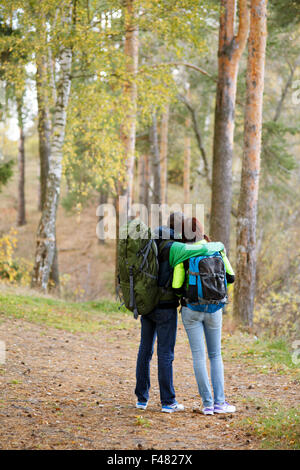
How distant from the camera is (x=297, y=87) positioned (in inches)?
640

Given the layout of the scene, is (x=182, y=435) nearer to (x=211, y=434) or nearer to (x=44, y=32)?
(x=211, y=434)

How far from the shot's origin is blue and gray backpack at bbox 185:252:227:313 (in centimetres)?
482

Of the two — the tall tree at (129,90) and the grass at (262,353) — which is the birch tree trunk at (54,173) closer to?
the tall tree at (129,90)

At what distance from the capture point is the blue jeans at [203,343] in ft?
16.4

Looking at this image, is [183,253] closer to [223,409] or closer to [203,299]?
[203,299]

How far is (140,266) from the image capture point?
4.88 meters

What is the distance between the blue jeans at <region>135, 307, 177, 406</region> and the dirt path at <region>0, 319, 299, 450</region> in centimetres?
26

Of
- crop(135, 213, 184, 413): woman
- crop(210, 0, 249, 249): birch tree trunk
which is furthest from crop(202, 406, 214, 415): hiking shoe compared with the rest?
crop(210, 0, 249, 249): birch tree trunk

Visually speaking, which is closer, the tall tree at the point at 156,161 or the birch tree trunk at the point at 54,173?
the birch tree trunk at the point at 54,173

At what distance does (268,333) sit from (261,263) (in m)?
3.99

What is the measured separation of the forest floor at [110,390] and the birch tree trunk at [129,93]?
389 centimetres

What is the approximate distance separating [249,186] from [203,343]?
21.3 feet

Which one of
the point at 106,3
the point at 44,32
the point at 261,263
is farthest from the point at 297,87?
the point at 44,32

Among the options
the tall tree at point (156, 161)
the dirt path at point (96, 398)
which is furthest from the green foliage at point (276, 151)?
the dirt path at point (96, 398)
